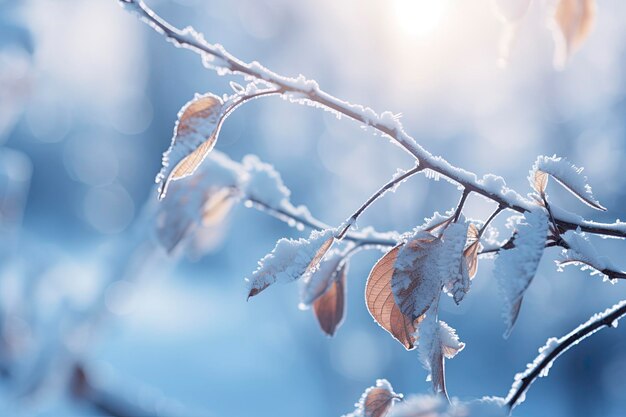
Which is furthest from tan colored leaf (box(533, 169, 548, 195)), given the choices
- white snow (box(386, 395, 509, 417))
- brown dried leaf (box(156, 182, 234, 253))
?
brown dried leaf (box(156, 182, 234, 253))

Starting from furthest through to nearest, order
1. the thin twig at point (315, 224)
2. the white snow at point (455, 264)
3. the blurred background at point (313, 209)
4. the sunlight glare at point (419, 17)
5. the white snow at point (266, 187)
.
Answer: the sunlight glare at point (419, 17), the blurred background at point (313, 209), the white snow at point (266, 187), the thin twig at point (315, 224), the white snow at point (455, 264)

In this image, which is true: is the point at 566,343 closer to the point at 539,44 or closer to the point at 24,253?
the point at 24,253

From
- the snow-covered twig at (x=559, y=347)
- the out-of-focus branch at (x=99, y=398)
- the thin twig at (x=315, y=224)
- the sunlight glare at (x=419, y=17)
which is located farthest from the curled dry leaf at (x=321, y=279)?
the sunlight glare at (x=419, y=17)

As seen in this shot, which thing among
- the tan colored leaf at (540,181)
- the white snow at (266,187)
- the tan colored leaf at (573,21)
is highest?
the white snow at (266,187)

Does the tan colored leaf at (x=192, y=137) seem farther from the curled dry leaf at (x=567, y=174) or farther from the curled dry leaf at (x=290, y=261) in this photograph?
the curled dry leaf at (x=567, y=174)

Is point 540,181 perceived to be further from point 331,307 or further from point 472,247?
point 331,307

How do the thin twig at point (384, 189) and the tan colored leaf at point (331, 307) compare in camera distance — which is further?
the tan colored leaf at point (331, 307)

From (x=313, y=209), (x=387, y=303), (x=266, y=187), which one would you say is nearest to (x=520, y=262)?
(x=387, y=303)
